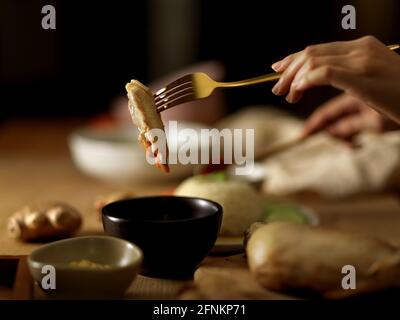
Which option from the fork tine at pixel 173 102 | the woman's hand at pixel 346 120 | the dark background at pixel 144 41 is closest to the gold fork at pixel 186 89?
the fork tine at pixel 173 102

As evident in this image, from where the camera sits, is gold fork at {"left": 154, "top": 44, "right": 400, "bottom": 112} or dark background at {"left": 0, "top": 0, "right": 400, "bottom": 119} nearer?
gold fork at {"left": 154, "top": 44, "right": 400, "bottom": 112}

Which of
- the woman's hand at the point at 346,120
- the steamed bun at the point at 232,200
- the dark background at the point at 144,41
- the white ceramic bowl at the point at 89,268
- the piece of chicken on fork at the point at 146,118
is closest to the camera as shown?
the white ceramic bowl at the point at 89,268

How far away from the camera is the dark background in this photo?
11.8 ft

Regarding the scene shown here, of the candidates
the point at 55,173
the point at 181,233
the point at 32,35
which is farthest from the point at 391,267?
the point at 32,35

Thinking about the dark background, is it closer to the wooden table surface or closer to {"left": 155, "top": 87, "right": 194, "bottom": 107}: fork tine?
the wooden table surface

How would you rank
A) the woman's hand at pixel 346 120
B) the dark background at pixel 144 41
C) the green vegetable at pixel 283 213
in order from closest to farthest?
the green vegetable at pixel 283 213
the woman's hand at pixel 346 120
the dark background at pixel 144 41

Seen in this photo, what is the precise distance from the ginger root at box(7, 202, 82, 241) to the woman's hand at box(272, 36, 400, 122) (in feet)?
1.56

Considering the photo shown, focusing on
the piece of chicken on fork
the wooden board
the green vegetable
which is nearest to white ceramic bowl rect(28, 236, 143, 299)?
the wooden board

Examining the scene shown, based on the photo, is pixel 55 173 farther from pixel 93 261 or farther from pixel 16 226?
pixel 93 261

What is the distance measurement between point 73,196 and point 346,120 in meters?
0.69

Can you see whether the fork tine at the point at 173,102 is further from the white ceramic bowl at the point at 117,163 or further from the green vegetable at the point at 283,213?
the white ceramic bowl at the point at 117,163

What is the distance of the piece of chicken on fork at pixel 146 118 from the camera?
96 cm

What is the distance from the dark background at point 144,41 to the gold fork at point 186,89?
102 inches

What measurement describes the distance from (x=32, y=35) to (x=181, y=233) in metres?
2.85
